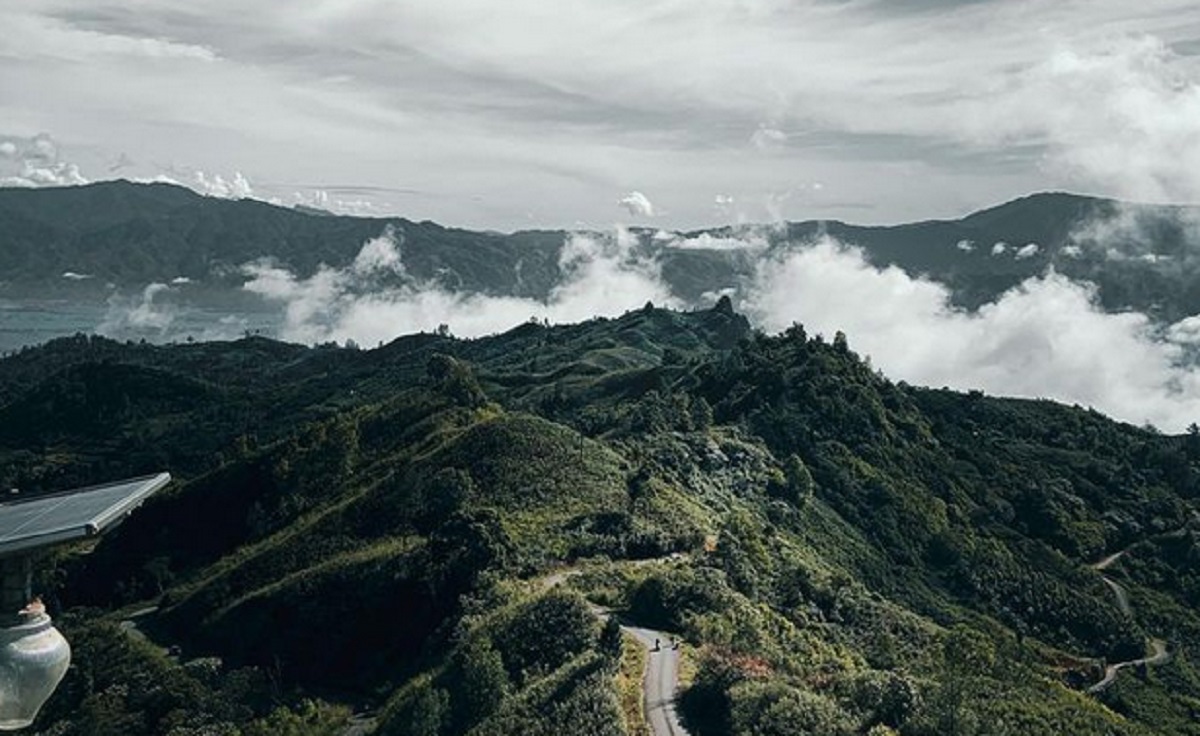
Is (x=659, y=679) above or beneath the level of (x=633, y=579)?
above

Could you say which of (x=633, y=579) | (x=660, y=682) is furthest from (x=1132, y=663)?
(x=660, y=682)

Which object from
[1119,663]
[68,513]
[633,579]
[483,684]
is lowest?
[1119,663]

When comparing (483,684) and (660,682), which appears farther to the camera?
(483,684)

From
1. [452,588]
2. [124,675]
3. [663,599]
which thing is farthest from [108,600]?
[663,599]

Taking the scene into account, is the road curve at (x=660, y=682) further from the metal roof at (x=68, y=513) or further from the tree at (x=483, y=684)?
the metal roof at (x=68, y=513)

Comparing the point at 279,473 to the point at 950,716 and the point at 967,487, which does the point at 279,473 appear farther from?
the point at 967,487

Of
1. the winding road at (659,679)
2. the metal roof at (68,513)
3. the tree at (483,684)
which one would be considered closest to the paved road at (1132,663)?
the winding road at (659,679)

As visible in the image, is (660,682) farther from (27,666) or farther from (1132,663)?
(1132,663)

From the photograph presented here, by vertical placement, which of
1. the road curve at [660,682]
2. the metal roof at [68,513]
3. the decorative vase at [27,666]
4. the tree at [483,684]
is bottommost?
the tree at [483,684]
